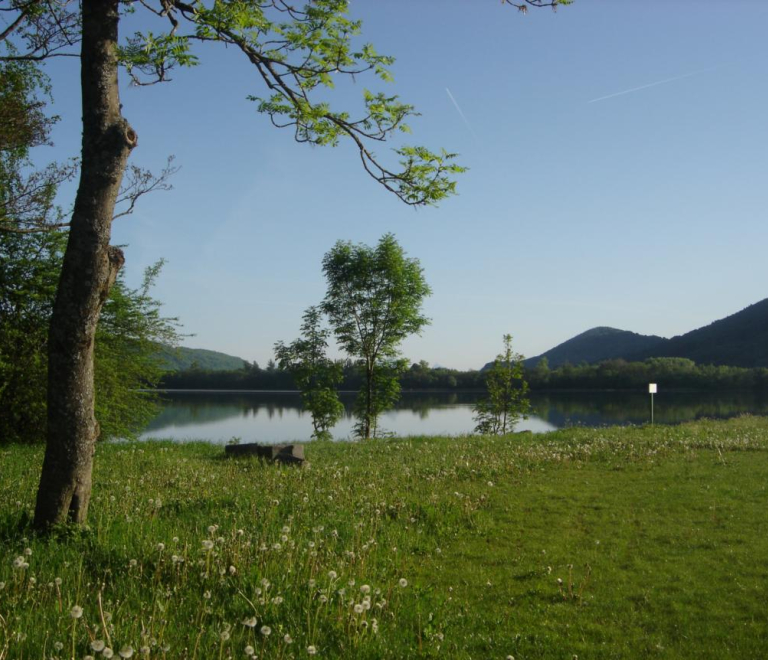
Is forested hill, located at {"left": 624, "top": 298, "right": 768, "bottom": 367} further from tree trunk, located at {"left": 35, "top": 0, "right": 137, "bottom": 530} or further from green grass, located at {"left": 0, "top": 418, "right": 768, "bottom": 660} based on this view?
tree trunk, located at {"left": 35, "top": 0, "right": 137, "bottom": 530}

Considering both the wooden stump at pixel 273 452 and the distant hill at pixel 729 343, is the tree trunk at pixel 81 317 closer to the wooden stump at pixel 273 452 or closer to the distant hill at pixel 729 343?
the wooden stump at pixel 273 452

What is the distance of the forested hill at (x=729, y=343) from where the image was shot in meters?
122

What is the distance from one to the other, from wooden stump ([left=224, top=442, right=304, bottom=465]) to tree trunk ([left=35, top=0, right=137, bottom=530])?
7.49 meters

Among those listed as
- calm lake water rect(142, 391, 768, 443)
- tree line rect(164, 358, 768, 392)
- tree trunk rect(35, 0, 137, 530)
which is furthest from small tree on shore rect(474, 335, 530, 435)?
tree line rect(164, 358, 768, 392)

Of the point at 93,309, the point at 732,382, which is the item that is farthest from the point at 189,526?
the point at 732,382

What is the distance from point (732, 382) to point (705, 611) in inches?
4121

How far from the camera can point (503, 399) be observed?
4325 centimetres

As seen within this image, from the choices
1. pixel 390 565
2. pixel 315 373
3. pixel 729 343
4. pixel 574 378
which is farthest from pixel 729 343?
pixel 390 565

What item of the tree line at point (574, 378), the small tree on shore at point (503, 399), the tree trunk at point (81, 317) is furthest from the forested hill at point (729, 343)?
the tree trunk at point (81, 317)

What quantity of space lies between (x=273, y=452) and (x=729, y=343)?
139 metres

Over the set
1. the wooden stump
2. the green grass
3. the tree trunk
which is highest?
the tree trunk

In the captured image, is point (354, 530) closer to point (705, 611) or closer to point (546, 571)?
point (546, 571)

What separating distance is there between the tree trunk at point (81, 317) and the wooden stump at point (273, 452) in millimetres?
7492

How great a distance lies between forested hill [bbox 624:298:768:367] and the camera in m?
122
